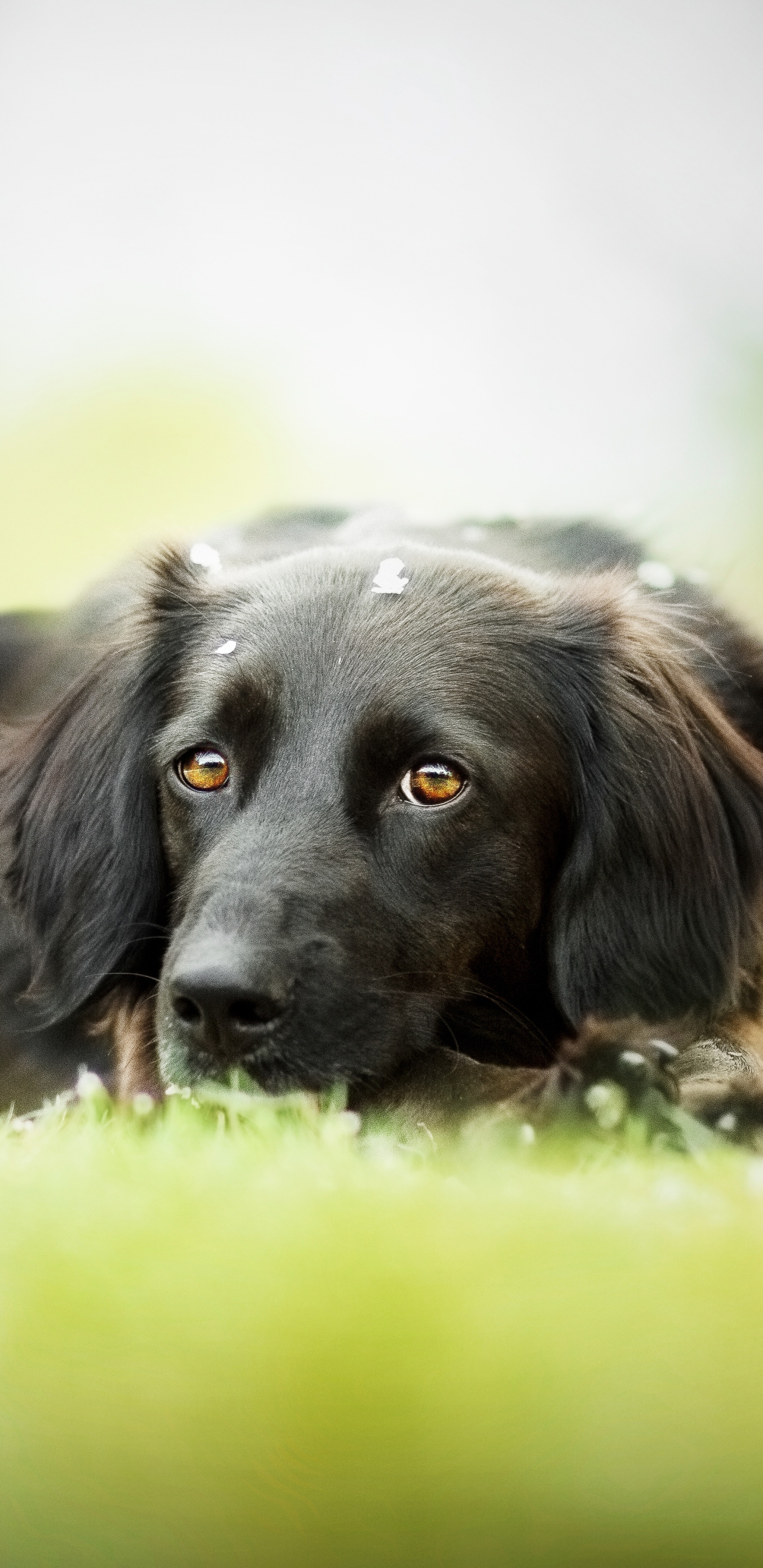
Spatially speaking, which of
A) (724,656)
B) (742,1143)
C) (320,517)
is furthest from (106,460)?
(742,1143)

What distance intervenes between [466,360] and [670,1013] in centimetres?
106

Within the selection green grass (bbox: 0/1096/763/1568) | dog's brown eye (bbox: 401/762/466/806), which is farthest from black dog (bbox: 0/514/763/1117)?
green grass (bbox: 0/1096/763/1568)

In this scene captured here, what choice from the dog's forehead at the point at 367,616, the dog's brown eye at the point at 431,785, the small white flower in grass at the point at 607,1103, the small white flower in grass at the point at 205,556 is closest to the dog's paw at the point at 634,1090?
the small white flower in grass at the point at 607,1103

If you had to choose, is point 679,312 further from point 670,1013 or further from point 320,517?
A: point 670,1013

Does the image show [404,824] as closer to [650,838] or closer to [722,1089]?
[650,838]

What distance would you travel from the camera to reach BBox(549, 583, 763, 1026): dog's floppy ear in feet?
6.87

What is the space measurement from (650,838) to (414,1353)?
2.72ft

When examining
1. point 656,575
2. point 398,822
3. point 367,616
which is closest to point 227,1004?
point 398,822

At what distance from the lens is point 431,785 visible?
2.09 meters

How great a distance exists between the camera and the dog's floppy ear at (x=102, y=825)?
2.29 meters

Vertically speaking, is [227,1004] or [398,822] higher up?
[398,822]

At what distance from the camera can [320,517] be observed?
88.7 inches

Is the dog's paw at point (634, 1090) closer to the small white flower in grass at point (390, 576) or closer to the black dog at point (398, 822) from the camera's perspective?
the black dog at point (398, 822)

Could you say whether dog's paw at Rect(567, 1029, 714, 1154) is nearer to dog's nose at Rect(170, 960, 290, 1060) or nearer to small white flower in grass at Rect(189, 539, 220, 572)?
dog's nose at Rect(170, 960, 290, 1060)
